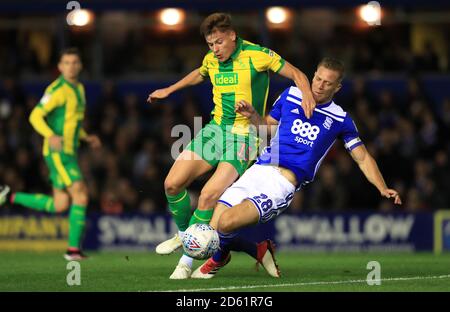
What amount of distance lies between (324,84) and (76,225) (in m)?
4.76

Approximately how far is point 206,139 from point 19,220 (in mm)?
6824

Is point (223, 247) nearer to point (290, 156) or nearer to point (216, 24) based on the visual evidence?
point (290, 156)

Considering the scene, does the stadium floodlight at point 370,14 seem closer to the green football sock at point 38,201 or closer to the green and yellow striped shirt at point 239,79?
the green football sock at point 38,201

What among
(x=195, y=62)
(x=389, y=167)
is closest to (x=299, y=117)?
(x=389, y=167)

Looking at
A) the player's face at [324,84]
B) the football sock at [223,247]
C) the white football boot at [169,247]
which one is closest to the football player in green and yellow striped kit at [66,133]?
the white football boot at [169,247]

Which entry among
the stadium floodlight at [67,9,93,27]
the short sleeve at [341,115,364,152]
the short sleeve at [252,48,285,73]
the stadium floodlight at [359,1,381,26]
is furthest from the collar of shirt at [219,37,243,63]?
the stadium floodlight at [67,9,93,27]

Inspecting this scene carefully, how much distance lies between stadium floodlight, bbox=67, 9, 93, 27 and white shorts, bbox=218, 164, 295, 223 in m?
10.6

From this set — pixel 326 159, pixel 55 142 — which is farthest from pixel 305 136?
pixel 326 159

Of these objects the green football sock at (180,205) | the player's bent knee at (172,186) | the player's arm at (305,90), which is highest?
the player's arm at (305,90)

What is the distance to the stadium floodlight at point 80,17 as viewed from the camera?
68.1 ft

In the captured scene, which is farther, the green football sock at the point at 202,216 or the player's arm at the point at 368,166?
the green football sock at the point at 202,216

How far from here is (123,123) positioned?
20.2 m

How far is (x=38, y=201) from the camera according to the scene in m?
14.7

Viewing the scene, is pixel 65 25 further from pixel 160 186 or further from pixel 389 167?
pixel 389 167
